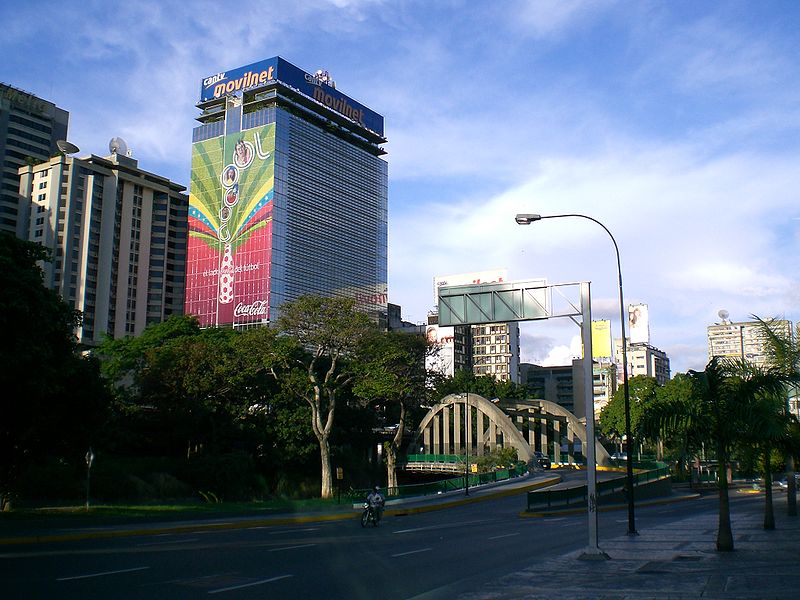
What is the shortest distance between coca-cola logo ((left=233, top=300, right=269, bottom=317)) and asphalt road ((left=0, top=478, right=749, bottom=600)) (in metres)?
115

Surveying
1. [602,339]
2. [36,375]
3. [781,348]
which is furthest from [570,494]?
[602,339]

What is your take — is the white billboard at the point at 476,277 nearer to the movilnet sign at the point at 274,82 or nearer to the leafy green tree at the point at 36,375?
the movilnet sign at the point at 274,82

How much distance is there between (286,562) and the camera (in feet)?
55.3

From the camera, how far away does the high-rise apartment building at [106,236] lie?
5143 inches

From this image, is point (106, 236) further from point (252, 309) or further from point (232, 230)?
point (252, 309)

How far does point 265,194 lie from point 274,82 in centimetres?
2275

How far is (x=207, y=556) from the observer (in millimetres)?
17766

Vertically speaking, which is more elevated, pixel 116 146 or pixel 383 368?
pixel 116 146

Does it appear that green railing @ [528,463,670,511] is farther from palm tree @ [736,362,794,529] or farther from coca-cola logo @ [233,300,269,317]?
coca-cola logo @ [233,300,269,317]

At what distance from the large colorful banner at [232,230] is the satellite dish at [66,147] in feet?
77.1

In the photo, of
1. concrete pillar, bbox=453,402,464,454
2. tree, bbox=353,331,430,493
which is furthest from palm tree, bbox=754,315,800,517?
concrete pillar, bbox=453,402,464,454

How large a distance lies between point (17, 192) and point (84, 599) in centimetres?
14110

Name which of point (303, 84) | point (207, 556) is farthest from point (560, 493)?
point (303, 84)

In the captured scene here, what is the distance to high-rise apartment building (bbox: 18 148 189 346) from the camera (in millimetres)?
130625
